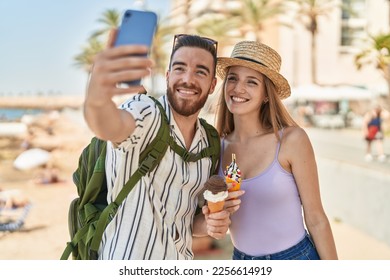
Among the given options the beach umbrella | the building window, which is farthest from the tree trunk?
the beach umbrella

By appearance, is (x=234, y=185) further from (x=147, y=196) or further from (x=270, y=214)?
(x=147, y=196)

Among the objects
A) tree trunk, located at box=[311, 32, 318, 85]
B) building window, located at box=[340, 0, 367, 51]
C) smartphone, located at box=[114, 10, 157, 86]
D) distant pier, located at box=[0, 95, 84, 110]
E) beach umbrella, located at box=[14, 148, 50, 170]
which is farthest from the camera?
distant pier, located at box=[0, 95, 84, 110]

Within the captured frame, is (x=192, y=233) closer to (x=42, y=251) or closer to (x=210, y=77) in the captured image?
(x=210, y=77)

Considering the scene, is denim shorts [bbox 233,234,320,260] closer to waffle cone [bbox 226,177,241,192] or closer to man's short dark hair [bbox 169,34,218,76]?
waffle cone [bbox 226,177,241,192]

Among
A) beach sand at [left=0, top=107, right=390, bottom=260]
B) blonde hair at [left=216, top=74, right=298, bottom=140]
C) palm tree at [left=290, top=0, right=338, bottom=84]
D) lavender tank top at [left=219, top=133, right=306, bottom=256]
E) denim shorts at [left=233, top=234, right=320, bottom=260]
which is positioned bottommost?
beach sand at [left=0, top=107, right=390, bottom=260]

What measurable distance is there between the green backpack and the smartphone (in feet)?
0.99

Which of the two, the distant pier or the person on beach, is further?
the distant pier

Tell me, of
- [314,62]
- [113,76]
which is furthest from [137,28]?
[314,62]

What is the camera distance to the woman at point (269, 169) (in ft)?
6.31

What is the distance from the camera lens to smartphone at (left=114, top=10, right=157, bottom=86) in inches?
57.8

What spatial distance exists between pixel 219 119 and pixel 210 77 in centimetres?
35

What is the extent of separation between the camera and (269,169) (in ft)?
6.30

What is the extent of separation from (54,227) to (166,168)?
787 centimetres
